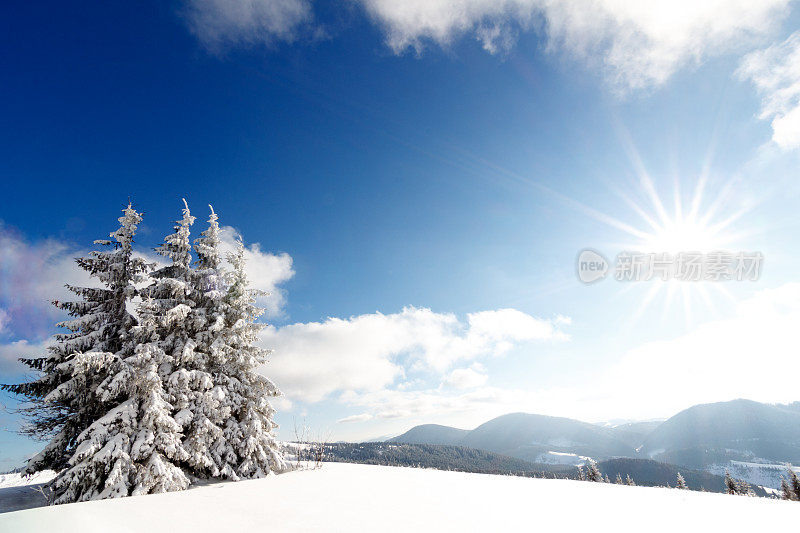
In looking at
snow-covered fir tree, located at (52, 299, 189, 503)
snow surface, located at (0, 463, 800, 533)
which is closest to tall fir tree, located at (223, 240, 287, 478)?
snow-covered fir tree, located at (52, 299, 189, 503)

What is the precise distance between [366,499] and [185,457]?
8.36m

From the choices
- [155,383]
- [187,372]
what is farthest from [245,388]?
[155,383]

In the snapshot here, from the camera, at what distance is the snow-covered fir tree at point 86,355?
11773 millimetres

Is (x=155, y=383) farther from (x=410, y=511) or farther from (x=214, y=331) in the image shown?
(x=410, y=511)

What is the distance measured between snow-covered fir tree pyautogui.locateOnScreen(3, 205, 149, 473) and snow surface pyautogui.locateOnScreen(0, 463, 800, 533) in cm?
702

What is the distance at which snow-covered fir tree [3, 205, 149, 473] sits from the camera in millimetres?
11773

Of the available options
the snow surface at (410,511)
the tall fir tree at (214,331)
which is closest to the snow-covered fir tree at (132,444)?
the tall fir tree at (214,331)

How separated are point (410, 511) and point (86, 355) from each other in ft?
38.5

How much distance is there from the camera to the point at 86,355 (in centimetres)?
1133

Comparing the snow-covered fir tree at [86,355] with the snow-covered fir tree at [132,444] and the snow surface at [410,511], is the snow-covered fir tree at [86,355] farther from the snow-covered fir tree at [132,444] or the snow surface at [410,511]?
the snow surface at [410,511]

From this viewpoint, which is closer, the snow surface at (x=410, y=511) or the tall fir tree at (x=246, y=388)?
the snow surface at (x=410, y=511)

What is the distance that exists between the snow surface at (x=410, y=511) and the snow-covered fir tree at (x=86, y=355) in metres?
7.02

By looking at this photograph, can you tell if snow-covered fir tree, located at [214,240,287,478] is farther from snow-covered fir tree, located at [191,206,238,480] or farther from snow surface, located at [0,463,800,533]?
snow surface, located at [0,463,800,533]

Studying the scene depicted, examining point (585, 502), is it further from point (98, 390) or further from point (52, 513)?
point (98, 390)
